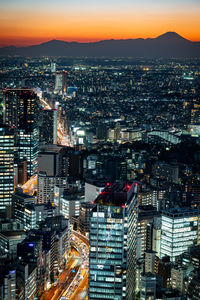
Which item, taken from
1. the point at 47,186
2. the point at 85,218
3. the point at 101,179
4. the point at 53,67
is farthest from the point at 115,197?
the point at 53,67

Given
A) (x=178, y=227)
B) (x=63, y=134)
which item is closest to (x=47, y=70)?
(x=63, y=134)

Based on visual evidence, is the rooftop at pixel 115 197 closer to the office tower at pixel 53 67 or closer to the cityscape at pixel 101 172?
the cityscape at pixel 101 172

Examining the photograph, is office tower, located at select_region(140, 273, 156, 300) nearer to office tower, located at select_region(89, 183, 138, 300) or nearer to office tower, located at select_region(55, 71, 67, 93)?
office tower, located at select_region(89, 183, 138, 300)

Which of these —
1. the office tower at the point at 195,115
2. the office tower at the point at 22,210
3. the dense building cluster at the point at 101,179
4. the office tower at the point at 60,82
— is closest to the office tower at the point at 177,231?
the dense building cluster at the point at 101,179

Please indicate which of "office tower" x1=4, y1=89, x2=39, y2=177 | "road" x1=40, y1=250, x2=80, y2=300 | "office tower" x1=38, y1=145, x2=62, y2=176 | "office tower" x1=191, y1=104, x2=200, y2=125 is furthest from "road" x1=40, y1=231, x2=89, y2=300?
"office tower" x1=191, y1=104, x2=200, y2=125

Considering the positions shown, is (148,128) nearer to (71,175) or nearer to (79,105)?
(79,105)

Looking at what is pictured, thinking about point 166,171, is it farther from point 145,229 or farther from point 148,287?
point 148,287
